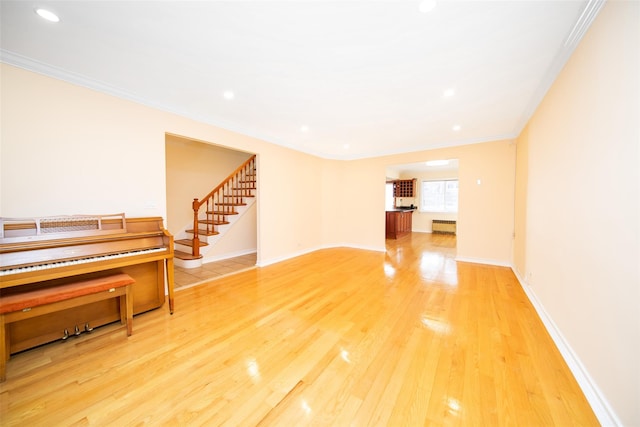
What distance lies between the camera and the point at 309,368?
1.68m

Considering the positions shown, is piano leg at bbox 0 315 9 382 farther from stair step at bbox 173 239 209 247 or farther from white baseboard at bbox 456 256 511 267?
white baseboard at bbox 456 256 511 267

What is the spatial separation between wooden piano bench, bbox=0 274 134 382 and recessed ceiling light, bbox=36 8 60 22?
209 cm

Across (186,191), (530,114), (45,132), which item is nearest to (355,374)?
(45,132)

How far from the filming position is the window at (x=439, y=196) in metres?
8.52

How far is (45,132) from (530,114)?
583 cm

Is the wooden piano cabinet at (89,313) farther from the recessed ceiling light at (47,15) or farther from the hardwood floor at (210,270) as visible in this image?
the recessed ceiling light at (47,15)

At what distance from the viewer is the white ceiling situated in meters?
1.54

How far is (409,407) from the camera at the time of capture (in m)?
1.35

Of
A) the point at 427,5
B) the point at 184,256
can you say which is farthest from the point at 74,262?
the point at 427,5

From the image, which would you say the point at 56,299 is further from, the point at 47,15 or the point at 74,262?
the point at 47,15

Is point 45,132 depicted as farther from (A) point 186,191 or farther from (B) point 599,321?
(B) point 599,321

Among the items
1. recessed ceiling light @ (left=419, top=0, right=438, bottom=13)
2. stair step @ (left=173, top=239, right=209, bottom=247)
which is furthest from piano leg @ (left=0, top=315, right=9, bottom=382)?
recessed ceiling light @ (left=419, top=0, right=438, bottom=13)

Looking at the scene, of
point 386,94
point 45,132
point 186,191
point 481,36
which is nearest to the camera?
point 481,36

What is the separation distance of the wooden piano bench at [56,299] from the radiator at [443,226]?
9255 millimetres
